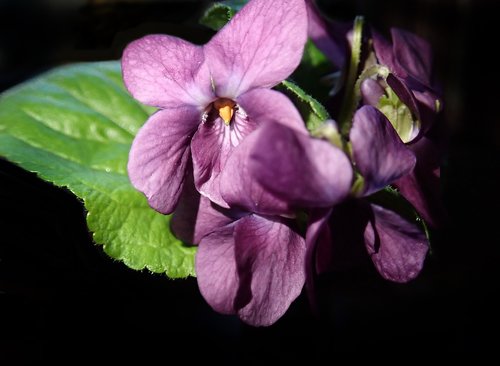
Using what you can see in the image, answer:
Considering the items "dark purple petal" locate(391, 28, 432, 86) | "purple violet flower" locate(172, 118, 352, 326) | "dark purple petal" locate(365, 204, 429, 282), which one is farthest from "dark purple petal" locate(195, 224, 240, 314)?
"dark purple petal" locate(391, 28, 432, 86)

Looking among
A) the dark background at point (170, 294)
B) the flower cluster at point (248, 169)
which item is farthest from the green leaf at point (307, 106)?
the dark background at point (170, 294)

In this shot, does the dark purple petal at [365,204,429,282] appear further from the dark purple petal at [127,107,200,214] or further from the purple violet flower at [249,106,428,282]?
the dark purple petal at [127,107,200,214]

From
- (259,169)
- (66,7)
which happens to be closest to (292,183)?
(259,169)

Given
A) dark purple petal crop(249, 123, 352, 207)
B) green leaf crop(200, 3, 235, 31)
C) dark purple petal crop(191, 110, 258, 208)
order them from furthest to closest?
green leaf crop(200, 3, 235, 31)
dark purple petal crop(191, 110, 258, 208)
dark purple petal crop(249, 123, 352, 207)

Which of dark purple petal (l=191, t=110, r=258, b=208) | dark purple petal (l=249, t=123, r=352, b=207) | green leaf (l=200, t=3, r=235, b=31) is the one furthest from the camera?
green leaf (l=200, t=3, r=235, b=31)

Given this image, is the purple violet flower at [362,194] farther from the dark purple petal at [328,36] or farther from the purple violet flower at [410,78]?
the dark purple petal at [328,36]

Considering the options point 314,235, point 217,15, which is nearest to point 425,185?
point 314,235
